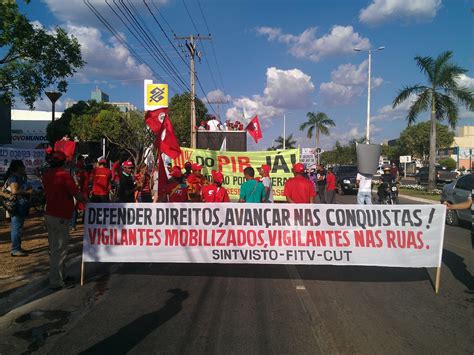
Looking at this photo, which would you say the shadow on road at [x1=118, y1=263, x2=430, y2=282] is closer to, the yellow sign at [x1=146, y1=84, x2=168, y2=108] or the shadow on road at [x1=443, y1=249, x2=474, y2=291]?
the shadow on road at [x1=443, y1=249, x2=474, y2=291]

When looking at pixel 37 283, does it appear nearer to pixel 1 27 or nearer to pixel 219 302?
pixel 219 302

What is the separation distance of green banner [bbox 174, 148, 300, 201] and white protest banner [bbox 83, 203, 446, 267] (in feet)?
27.9

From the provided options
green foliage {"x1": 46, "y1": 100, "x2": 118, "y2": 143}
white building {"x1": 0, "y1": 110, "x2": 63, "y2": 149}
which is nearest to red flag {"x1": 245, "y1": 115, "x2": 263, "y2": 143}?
white building {"x1": 0, "y1": 110, "x2": 63, "y2": 149}

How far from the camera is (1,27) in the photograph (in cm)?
786

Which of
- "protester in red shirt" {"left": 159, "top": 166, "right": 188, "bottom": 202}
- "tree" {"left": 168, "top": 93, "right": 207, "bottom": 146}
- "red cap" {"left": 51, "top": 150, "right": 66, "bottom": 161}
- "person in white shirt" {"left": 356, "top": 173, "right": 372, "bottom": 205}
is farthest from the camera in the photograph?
"tree" {"left": 168, "top": 93, "right": 207, "bottom": 146}

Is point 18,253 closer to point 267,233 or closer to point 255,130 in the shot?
point 267,233

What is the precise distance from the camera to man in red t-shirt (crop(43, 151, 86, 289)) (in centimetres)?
601

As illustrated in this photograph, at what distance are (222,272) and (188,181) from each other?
293 centimetres

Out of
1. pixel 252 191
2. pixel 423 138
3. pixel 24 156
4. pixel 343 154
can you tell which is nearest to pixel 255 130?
pixel 24 156

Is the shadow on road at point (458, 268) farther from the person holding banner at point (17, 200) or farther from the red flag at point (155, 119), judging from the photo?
the person holding banner at point (17, 200)

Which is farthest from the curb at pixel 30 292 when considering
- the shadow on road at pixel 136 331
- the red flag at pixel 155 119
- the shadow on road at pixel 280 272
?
the red flag at pixel 155 119

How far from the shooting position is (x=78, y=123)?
4028 centimetres

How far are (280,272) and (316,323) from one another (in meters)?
2.32

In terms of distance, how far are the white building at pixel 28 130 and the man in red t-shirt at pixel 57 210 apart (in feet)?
62.1
